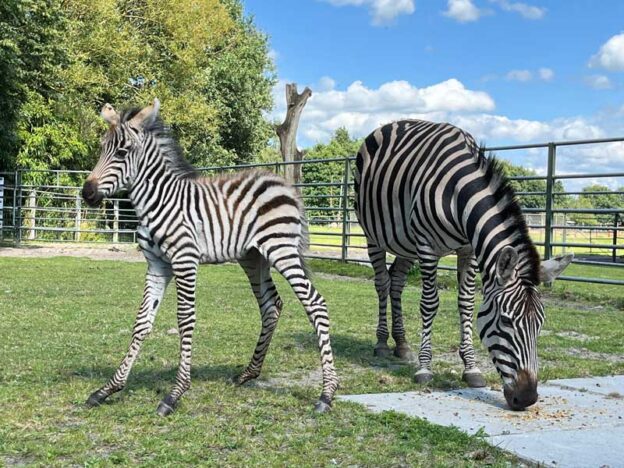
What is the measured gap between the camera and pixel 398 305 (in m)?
7.64

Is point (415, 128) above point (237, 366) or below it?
above

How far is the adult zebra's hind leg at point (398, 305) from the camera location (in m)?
7.40

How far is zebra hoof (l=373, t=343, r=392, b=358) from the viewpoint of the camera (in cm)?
740

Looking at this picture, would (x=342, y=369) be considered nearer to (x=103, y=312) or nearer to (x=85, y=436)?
(x=85, y=436)

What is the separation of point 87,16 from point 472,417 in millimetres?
27012

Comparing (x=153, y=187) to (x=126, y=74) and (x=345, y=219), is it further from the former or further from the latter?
(x=126, y=74)

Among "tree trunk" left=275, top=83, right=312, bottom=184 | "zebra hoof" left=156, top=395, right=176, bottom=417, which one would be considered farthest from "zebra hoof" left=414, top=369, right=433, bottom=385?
"tree trunk" left=275, top=83, right=312, bottom=184

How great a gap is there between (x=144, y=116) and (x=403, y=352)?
358 centimetres

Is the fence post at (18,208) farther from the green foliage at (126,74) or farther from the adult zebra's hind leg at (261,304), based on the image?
the adult zebra's hind leg at (261,304)

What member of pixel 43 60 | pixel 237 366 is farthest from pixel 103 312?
pixel 43 60

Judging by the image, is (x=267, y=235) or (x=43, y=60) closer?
(x=267, y=235)

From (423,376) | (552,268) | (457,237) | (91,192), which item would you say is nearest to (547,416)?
(552,268)

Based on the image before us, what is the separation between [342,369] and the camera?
21.8 feet

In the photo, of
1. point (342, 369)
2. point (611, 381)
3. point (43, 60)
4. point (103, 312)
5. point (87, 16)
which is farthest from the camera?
point (87, 16)
